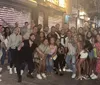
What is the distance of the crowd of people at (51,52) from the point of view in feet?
28.4

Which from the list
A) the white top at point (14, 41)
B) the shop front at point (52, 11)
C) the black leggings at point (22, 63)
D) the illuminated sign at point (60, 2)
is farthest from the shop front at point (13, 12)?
the black leggings at point (22, 63)

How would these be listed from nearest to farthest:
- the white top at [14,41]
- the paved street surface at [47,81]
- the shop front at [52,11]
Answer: the paved street surface at [47,81]
the white top at [14,41]
the shop front at [52,11]

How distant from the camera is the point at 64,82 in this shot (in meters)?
8.71

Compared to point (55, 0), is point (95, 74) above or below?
below

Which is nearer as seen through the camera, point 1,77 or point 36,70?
point 1,77

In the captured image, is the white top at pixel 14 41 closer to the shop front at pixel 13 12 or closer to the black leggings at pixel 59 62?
the black leggings at pixel 59 62

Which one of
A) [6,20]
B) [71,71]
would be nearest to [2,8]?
[6,20]

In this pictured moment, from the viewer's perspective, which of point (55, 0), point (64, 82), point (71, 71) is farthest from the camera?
point (55, 0)

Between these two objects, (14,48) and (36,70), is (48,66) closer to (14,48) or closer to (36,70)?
(36,70)

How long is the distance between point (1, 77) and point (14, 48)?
1.14 meters

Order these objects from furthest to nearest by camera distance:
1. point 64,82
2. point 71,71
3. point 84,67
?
1. point 71,71
2. point 84,67
3. point 64,82

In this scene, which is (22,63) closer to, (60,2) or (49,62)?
(49,62)

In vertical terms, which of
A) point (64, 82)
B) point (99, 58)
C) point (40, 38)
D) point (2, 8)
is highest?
point (2, 8)

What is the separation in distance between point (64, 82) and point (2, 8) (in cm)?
624
